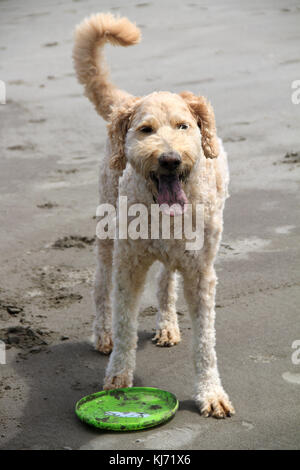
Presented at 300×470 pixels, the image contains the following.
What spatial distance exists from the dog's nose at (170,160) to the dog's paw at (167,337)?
59.5 inches

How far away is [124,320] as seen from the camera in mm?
4066

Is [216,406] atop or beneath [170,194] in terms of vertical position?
beneath

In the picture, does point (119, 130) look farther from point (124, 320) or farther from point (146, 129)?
point (124, 320)

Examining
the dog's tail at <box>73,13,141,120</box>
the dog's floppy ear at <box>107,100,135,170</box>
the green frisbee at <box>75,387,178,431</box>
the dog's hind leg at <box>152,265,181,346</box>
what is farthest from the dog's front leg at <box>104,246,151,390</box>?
the dog's tail at <box>73,13,141,120</box>

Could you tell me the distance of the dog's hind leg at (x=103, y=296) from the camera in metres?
4.67

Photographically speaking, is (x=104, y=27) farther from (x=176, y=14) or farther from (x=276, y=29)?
(x=176, y=14)

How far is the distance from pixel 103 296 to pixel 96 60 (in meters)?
1.60

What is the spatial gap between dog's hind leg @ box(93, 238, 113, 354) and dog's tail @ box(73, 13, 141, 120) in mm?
900

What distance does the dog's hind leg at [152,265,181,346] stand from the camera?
4.65 m

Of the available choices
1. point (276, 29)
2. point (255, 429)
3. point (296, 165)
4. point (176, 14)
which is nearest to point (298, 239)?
point (296, 165)

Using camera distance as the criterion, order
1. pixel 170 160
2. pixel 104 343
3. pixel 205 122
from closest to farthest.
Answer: pixel 170 160 → pixel 205 122 → pixel 104 343
